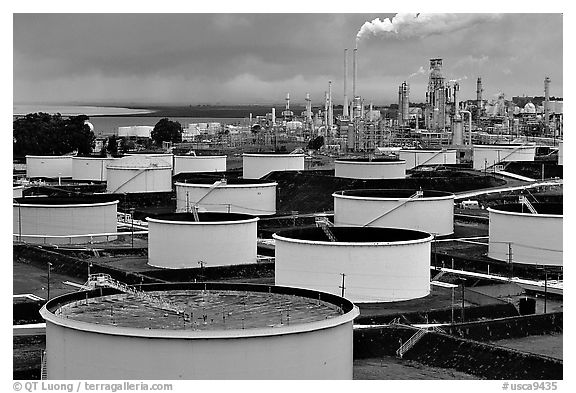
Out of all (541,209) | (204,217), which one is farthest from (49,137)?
(541,209)

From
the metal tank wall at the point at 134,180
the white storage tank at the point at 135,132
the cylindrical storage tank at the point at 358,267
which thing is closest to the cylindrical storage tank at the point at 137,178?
the metal tank wall at the point at 134,180

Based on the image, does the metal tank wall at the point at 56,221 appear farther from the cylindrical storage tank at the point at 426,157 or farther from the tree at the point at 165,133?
the tree at the point at 165,133

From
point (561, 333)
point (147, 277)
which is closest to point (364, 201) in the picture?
point (147, 277)

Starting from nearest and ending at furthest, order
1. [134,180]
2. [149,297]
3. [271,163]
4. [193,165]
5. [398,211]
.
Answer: [149,297]
[398,211]
[134,180]
[271,163]
[193,165]

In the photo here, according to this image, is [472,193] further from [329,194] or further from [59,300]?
[59,300]

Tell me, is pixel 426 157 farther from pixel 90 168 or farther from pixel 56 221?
pixel 56 221

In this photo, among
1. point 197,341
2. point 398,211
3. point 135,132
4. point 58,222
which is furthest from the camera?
point 135,132

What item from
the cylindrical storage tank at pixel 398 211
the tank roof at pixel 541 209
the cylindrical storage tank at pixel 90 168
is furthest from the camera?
the cylindrical storage tank at pixel 90 168
